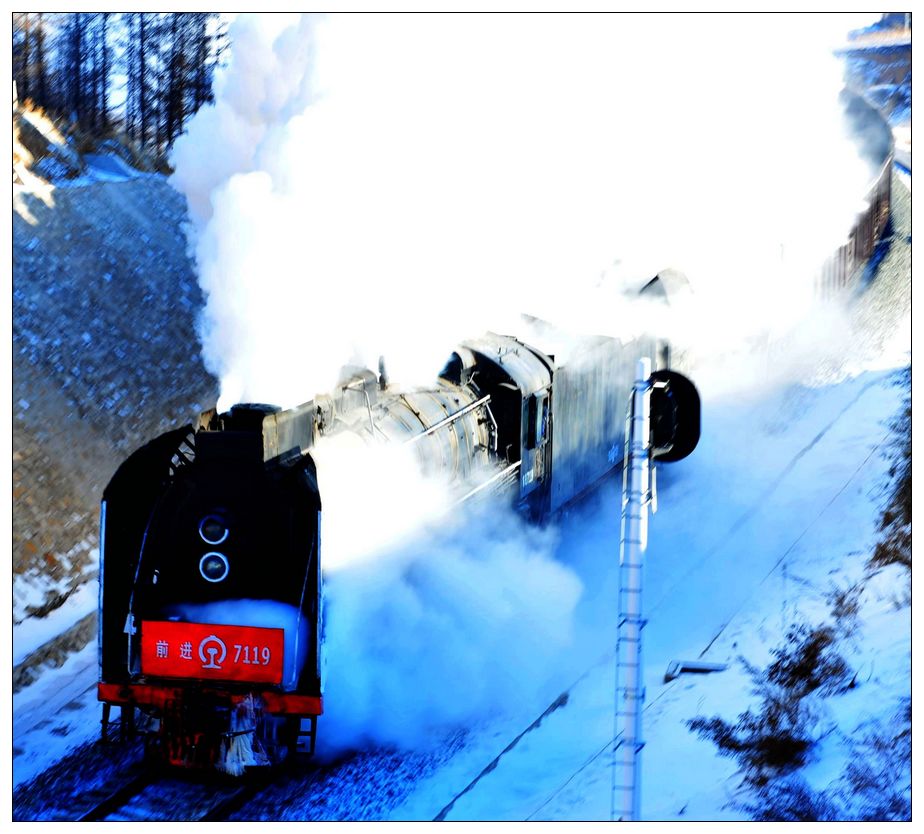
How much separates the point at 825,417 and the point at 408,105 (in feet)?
13.8

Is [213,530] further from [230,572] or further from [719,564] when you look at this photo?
[719,564]

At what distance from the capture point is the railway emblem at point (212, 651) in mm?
8852

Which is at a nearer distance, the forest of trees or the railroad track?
the railroad track

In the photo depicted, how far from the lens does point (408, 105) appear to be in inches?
416

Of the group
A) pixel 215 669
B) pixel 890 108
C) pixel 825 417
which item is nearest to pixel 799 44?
pixel 890 108

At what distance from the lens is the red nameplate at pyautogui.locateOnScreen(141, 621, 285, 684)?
8.79 metres

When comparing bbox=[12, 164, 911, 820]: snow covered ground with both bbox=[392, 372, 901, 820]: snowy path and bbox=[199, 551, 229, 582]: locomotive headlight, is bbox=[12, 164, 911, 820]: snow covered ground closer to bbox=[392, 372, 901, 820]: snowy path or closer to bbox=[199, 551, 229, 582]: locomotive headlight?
bbox=[392, 372, 901, 820]: snowy path

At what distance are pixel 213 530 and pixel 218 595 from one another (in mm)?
434

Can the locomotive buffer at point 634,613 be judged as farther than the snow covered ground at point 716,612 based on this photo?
No

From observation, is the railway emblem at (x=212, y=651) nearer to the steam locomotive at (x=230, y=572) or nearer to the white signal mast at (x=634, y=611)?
the steam locomotive at (x=230, y=572)

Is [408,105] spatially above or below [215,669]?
above

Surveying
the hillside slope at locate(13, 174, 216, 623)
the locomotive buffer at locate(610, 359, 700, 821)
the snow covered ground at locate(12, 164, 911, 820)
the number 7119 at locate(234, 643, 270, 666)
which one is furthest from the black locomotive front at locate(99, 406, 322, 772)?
the hillside slope at locate(13, 174, 216, 623)

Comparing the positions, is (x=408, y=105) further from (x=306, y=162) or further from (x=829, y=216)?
(x=829, y=216)

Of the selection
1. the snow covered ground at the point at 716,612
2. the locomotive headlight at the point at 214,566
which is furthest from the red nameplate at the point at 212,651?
the snow covered ground at the point at 716,612
